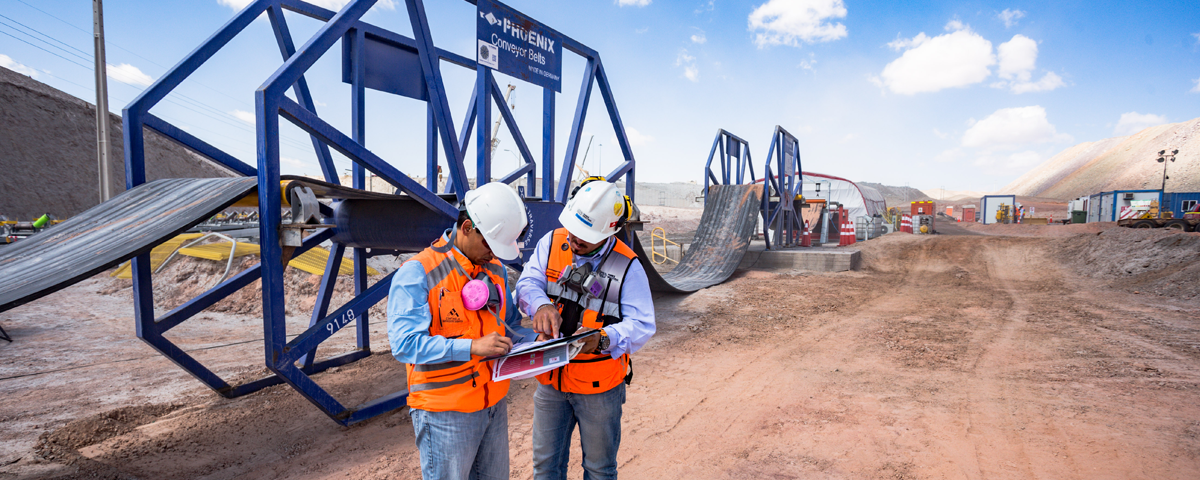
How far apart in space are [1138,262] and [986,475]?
14.8 metres

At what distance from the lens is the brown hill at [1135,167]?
6525cm

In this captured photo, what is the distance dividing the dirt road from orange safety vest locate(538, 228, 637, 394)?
1.48 metres

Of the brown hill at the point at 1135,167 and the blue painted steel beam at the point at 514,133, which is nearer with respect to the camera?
the blue painted steel beam at the point at 514,133

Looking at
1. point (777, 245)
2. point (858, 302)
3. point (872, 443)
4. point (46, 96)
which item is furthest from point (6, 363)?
point (46, 96)

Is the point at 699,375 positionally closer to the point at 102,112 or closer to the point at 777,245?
the point at 777,245

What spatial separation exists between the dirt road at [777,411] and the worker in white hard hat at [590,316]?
122 cm

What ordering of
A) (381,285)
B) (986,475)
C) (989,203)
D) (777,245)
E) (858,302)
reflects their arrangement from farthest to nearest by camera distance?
(989,203), (777,245), (858,302), (381,285), (986,475)

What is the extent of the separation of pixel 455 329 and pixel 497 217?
0.48 metres

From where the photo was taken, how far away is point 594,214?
2.38 metres

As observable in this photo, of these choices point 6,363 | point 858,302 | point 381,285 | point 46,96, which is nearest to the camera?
point 381,285

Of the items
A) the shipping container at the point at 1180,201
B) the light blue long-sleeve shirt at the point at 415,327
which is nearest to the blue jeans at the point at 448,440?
the light blue long-sleeve shirt at the point at 415,327

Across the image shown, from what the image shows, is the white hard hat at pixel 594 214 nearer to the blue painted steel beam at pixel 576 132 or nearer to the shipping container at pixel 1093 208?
the blue painted steel beam at pixel 576 132

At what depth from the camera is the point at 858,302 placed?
10516mm

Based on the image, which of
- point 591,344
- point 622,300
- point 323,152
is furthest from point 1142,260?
point 323,152
